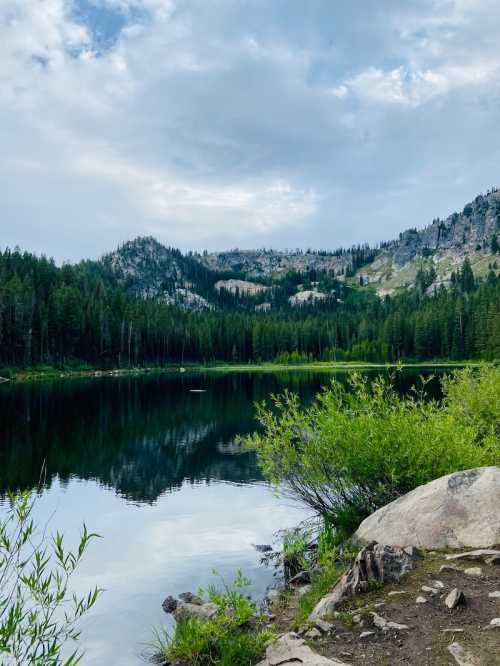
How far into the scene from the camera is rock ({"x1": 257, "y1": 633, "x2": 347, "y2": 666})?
9000 mm

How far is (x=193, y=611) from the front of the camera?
48.6ft

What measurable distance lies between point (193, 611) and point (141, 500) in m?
15.7

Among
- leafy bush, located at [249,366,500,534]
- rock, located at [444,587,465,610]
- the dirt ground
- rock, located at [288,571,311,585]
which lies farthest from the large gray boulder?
rock, located at [288,571,311,585]

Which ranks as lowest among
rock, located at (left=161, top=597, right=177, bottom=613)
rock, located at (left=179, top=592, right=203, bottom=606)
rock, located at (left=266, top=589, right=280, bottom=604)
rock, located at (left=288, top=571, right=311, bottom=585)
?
rock, located at (left=161, top=597, right=177, bottom=613)

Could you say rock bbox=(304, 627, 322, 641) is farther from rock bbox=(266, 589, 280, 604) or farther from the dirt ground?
rock bbox=(266, 589, 280, 604)

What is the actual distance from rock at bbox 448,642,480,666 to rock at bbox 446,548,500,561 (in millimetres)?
3915

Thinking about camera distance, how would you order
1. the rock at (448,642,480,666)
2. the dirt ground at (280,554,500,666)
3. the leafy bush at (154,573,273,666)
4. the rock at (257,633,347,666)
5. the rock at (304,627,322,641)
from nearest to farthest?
the rock at (448,642,480,666) → the dirt ground at (280,554,500,666) → the rock at (257,633,347,666) → the rock at (304,627,322,641) → the leafy bush at (154,573,273,666)

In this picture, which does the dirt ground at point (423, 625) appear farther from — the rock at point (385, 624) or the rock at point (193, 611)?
the rock at point (193, 611)

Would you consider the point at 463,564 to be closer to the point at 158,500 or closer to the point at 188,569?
the point at 188,569

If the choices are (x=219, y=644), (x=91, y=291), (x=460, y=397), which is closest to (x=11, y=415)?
(x=460, y=397)

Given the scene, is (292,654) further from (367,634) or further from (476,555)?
(476,555)

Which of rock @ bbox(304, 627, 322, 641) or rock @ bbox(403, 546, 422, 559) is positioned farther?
rock @ bbox(403, 546, 422, 559)

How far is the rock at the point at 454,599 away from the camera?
9906 millimetres

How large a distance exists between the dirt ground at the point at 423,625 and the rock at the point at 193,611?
197 inches
